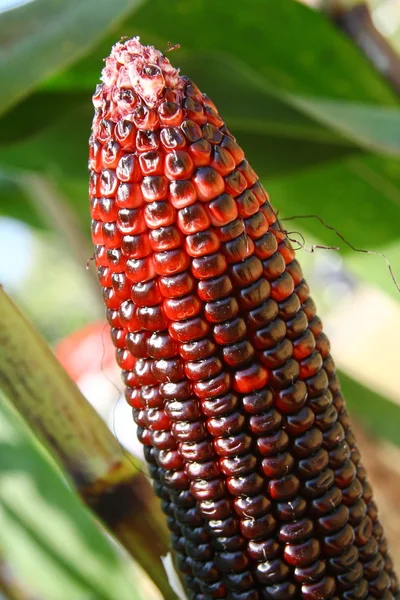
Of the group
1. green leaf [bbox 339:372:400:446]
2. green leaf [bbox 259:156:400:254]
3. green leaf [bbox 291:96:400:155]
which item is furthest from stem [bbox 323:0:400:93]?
green leaf [bbox 339:372:400:446]

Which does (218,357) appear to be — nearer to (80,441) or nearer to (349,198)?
(80,441)

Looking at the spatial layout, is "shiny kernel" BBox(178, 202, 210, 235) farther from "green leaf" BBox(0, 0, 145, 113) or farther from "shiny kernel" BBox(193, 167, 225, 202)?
"green leaf" BBox(0, 0, 145, 113)

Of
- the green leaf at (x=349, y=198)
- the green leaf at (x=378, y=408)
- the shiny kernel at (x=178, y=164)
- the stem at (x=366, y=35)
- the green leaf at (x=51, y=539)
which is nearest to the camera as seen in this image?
the shiny kernel at (x=178, y=164)

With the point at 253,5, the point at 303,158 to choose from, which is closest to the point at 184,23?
the point at 253,5

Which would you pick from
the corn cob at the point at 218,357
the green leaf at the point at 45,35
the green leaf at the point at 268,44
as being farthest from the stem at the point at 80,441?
the green leaf at the point at 268,44

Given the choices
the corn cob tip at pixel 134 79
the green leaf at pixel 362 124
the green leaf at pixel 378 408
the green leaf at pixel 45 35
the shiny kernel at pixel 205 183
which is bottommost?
the green leaf at pixel 378 408

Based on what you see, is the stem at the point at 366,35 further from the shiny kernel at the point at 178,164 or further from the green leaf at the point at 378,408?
the shiny kernel at the point at 178,164

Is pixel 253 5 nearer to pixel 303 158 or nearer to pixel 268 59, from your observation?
pixel 268 59
